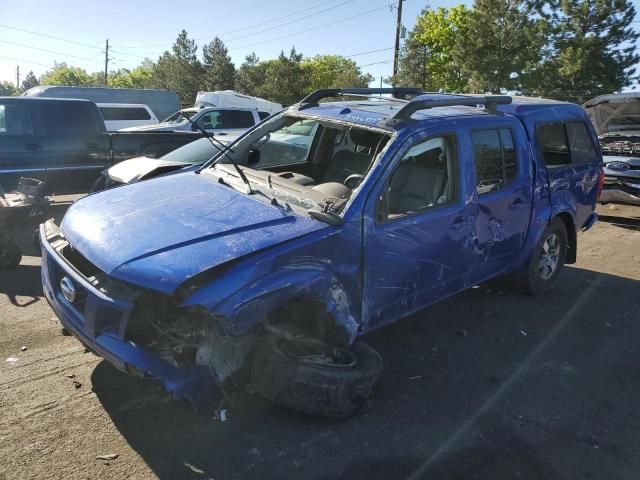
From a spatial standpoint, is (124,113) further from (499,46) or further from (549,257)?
(499,46)

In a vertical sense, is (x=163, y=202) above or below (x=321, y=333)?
above

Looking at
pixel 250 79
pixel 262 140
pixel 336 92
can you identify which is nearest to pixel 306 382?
pixel 262 140

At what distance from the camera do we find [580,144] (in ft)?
18.4

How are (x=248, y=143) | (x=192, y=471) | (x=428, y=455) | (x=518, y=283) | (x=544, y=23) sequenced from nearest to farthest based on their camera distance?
(x=192, y=471), (x=428, y=455), (x=248, y=143), (x=518, y=283), (x=544, y=23)

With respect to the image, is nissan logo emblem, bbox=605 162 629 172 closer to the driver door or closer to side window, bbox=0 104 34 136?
the driver door


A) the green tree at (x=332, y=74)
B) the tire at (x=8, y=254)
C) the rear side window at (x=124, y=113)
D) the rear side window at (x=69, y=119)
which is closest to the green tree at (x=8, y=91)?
the green tree at (x=332, y=74)

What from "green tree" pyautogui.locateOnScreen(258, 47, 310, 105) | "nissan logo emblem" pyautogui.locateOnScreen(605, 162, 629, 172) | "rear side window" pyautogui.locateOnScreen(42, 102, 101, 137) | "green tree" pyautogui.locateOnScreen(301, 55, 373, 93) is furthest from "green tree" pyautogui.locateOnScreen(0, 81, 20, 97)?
"nissan logo emblem" pyautogui.locateOnScreen(605, 162, 629, 172)

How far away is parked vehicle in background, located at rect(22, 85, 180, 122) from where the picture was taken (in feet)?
59.2

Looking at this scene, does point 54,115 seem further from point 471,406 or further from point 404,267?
point 471,406

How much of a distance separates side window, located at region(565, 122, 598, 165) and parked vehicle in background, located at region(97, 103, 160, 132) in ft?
51.6

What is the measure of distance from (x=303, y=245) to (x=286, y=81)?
1820 inches

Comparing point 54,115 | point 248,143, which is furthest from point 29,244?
point 248,143

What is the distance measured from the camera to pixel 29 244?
682 cm

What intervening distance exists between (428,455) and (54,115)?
7951mm
